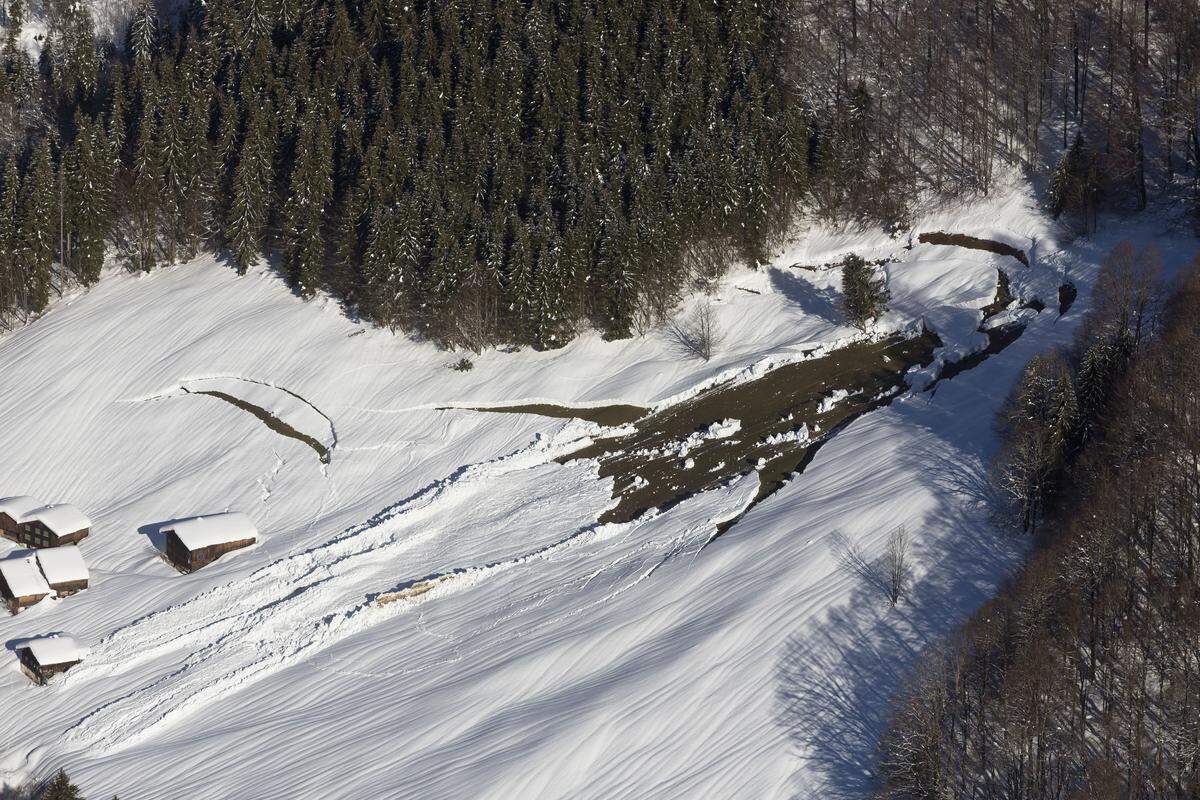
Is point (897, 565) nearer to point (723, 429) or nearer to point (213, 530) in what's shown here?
point (723, 429)

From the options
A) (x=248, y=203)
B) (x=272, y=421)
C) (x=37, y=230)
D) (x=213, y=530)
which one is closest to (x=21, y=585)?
(x=213, y=530)

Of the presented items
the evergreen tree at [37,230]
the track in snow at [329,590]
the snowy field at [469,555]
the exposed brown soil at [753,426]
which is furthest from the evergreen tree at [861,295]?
the evergreen tree at [37,230]

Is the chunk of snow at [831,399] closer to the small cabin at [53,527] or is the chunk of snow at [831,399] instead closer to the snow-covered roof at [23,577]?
the small cabin at [53,527]

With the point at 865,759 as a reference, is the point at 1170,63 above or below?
Result: above

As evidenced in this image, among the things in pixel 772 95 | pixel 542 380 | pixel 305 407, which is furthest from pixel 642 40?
pixel 305 407

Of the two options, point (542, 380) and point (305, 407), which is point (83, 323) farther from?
point (542, 380)

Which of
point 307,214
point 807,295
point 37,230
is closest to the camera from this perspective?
point 807,295
